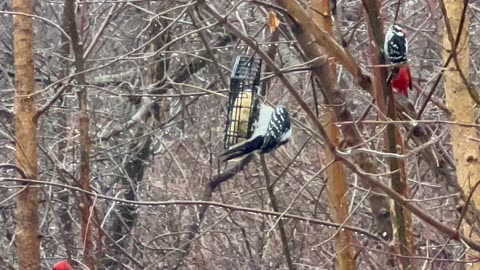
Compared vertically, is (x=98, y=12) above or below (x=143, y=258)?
above

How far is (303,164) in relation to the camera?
5113 millimetres

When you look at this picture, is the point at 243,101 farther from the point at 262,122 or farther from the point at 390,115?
the point at 390,115

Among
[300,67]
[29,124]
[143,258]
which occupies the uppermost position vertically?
[300,67]

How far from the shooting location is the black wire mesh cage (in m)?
2.25

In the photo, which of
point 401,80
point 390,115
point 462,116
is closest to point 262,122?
point 390,115

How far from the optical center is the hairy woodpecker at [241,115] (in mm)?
2260

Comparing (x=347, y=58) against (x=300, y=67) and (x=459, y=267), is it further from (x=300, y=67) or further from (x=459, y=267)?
(x=459, y=267)

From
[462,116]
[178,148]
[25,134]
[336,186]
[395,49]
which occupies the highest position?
[395,49]

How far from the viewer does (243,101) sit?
7.46 feet

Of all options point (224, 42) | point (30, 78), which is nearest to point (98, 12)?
point (224, 42)

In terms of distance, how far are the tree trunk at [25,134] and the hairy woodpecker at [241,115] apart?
1.37 m

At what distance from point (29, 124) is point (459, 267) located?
221cm

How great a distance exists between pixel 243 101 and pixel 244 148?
19 centimetres

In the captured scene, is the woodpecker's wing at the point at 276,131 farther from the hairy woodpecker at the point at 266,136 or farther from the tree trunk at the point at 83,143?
the tree trunk at the point at 83,143
